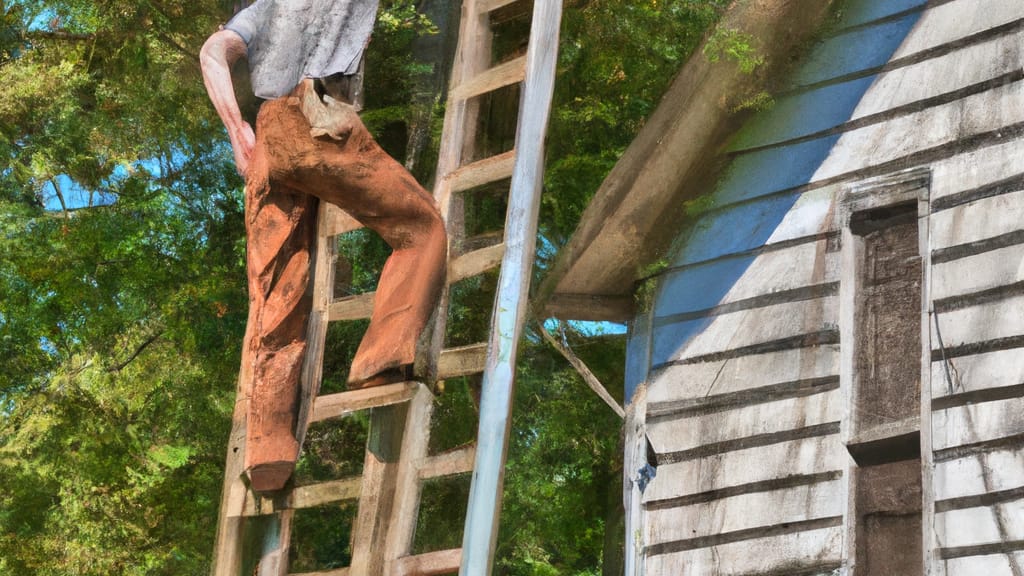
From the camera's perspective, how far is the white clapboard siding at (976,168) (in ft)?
16.9

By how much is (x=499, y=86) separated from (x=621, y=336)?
4.72 ft

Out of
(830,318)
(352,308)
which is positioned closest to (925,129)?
(830,318)

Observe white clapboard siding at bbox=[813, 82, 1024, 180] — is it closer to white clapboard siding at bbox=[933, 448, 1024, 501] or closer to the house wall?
the house wall

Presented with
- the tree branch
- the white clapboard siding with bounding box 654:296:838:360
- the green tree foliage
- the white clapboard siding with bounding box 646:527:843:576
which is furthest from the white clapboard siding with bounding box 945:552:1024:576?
the tree branch

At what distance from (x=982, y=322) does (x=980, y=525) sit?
0.59 metres

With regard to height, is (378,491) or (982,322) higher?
(982,322)

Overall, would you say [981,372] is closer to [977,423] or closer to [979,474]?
[977,423]

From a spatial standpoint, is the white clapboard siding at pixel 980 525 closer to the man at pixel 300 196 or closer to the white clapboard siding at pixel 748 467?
the white clapboard siding at pixel 748 467

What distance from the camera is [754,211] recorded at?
5.90 meters

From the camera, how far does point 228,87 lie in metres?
5.88

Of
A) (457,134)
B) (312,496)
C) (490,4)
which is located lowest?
(312,496)

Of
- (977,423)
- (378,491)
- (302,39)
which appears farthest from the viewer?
(302,39)

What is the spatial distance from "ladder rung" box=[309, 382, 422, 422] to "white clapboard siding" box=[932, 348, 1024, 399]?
5.10 feet

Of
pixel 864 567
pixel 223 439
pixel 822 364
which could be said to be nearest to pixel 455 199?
pixel 822 364
